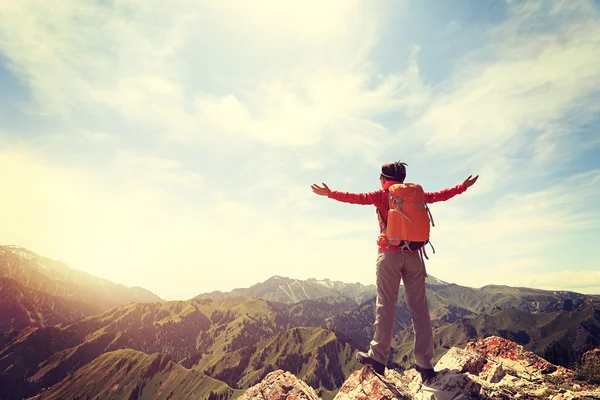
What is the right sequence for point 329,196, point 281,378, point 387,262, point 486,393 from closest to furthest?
1. point 486,393
2. point 387,262
3. point 329,196
4. point 281,378

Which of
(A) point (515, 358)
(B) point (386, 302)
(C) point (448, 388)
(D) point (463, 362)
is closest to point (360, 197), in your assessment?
(B) point (386, 302)

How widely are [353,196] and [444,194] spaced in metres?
2.85

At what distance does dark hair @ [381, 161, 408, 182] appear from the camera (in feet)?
29.5

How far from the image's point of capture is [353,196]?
903 cm

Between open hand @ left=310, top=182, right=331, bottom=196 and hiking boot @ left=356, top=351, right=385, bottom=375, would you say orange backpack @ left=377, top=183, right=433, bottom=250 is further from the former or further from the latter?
hiking boot @ left=356, top=351, right=385, bottom=375

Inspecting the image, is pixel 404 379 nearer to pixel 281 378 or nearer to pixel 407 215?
pixel 281 378

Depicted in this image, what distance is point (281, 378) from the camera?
31.9 feet

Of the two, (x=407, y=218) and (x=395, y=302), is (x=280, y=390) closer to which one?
(x=395, y=302)

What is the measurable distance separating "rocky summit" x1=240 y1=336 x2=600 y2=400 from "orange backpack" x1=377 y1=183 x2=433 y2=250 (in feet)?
11.6

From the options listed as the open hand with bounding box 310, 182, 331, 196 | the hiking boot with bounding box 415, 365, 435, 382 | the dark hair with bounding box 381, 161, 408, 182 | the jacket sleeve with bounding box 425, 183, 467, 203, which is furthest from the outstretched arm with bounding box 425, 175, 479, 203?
the hiking boot with bounding box 415, 365, 435, 382

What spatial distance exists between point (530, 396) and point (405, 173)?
6343 mm

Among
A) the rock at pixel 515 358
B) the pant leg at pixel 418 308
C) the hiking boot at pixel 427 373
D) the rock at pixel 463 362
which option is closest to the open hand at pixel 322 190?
the pant leg at pixel 418 308

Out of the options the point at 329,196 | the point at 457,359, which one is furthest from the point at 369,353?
the point at 329,196

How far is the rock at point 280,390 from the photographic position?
8.83 m
